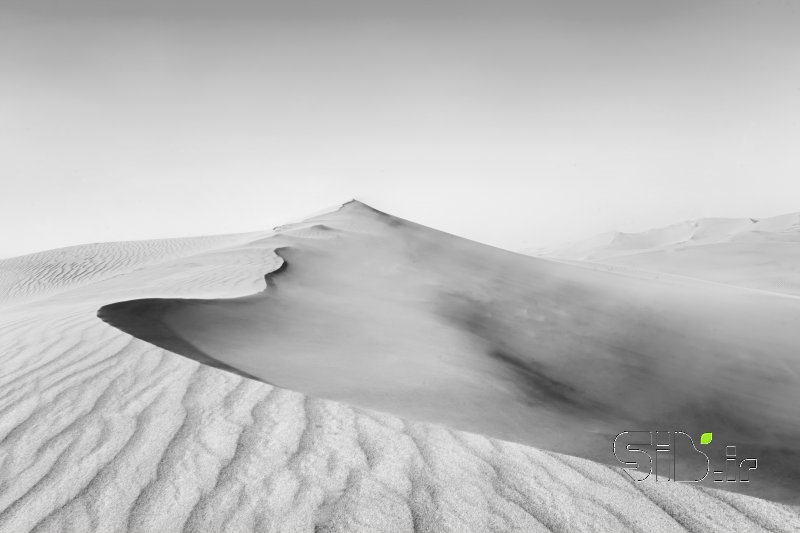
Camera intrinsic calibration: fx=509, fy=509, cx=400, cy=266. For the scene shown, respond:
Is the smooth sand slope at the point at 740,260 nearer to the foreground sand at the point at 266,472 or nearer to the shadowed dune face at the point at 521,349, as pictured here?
the shadowed dune face at the point at 521,349

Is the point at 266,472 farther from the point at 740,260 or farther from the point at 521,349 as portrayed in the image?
the point at 740,260

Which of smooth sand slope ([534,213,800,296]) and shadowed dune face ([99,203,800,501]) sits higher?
shadowed dune face ([99,203,800,501])

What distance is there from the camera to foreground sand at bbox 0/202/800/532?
1.56m

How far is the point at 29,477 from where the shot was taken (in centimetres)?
168

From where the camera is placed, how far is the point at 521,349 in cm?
388

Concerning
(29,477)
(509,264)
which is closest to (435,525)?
(29,477)

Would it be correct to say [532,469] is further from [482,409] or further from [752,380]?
[752,380]

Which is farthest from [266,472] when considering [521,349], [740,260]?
[740,260]

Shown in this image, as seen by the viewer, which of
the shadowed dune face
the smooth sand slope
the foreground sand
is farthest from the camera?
the smooth sand slope

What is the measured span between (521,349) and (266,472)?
2.55 m

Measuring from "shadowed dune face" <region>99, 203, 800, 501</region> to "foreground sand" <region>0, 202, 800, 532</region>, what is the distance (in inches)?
8.4

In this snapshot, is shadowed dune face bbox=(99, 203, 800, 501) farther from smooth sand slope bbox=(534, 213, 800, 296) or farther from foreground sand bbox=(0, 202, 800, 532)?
smooth sand slope bbox=(534, 213, 800, 296)

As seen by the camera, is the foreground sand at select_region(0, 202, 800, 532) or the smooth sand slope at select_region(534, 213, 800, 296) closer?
the foreground sand at select_region(0, 202, 800, 532)

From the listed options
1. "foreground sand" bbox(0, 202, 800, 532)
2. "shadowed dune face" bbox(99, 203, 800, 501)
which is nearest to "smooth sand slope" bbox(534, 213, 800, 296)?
"shadowed dune face" bbox(99, 203, 800, 501)
